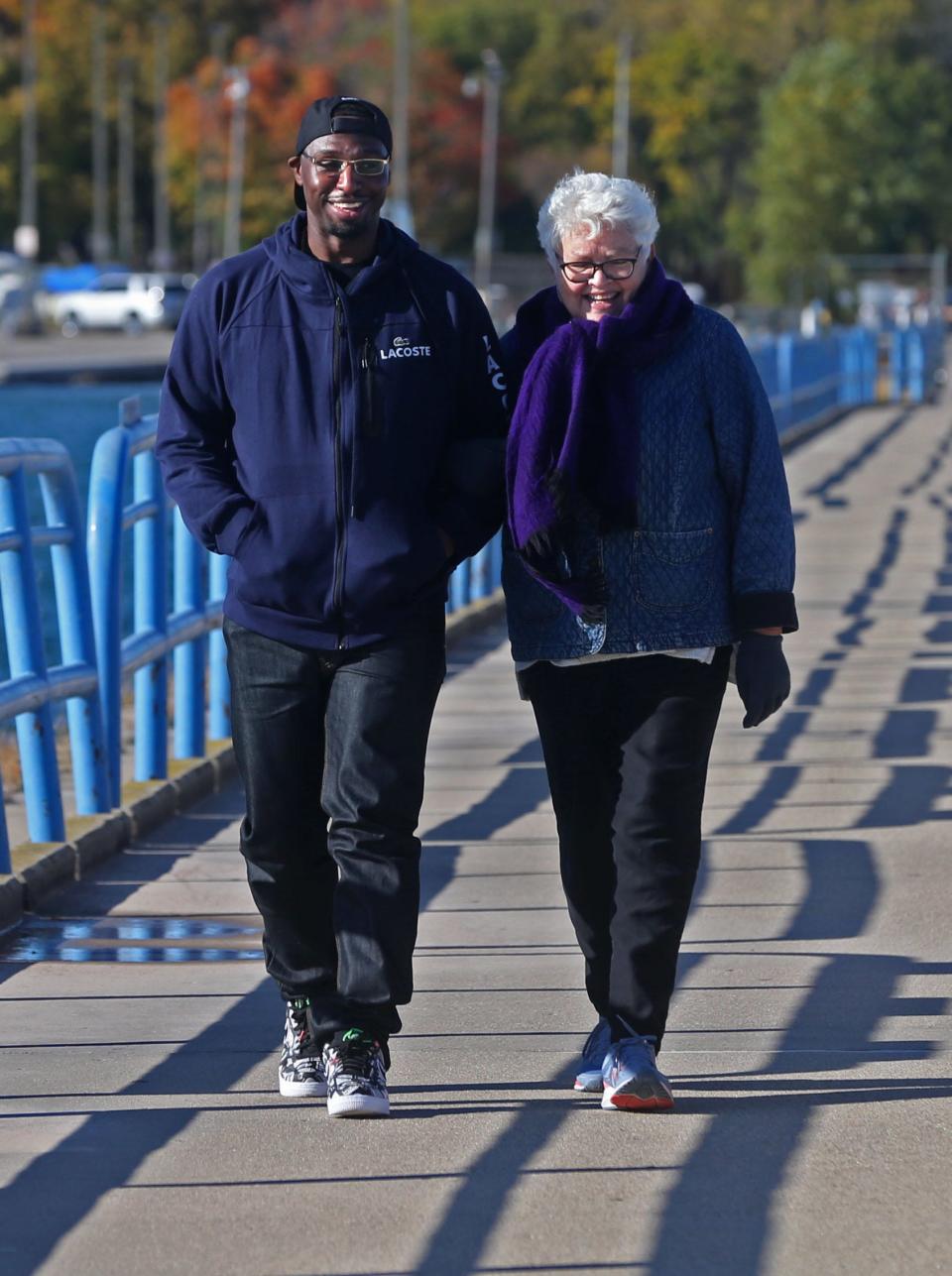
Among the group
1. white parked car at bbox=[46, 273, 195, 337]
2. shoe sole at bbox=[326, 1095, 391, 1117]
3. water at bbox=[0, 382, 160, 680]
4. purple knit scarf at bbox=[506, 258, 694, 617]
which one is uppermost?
purple knit scarf at bbox=[506, 258, 694, 617]

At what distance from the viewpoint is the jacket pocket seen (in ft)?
16.0

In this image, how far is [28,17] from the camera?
78062mm

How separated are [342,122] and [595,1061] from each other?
1.81m

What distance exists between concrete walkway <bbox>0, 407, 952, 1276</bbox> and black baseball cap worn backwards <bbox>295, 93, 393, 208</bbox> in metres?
1.72

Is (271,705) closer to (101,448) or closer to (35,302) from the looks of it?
(101,448)

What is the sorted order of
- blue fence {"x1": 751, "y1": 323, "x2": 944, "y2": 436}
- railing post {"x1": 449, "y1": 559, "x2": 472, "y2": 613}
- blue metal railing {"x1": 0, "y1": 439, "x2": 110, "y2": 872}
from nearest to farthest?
blue metal railing {"x1": 0, "y1": 439, "x2": 110, "y2": 872} → railing post {"x1": 449, "y1": 559, "x2": 472, "y2": 613} → blue fence {"x1": 751, "y1": 323, "x2": 944, "y2": 436}

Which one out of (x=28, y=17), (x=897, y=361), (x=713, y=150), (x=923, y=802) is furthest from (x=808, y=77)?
(x=923, y=802)

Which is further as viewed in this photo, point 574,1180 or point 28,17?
point 28,17

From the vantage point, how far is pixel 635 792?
16.2 ft

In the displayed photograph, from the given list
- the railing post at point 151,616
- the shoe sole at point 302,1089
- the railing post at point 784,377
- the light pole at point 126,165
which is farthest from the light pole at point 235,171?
the shoe sole at point 302,1089

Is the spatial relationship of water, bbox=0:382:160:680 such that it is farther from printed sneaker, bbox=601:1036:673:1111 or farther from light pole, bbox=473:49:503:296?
light pole, bbox=473:49:503:296

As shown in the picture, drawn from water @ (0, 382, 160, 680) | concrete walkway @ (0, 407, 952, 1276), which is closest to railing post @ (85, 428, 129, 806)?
concrete walkway @ (0, 407, 952, 1276)

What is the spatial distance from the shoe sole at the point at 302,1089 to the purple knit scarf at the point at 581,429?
40.6 inches

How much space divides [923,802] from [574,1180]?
439 cm
